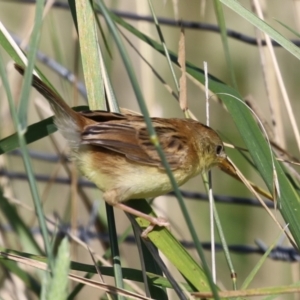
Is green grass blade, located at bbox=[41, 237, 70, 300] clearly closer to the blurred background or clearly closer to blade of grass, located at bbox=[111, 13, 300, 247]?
blade of grass, located at bbox=[111, 13, 300, 247]

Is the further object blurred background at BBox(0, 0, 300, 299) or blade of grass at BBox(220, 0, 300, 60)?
blurred background at BBox(0, 0, 300, 299)

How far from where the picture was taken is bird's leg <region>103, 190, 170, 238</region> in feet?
5.87

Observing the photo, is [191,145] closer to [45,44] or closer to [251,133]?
[251,133]

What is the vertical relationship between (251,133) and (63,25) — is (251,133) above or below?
below

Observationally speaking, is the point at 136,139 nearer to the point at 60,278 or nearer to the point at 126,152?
the point at 126,152

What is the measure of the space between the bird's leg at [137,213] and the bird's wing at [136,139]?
16 cm

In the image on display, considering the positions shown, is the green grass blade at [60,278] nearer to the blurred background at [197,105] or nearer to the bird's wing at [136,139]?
the bird's wing at [136,139]

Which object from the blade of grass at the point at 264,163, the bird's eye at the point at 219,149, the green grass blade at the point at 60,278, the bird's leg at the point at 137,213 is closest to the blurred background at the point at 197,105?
the bird's eye at the point at 219,149

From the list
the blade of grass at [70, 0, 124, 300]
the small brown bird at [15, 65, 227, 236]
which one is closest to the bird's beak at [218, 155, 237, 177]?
the small brown bird at [15, 65, 227, 236]

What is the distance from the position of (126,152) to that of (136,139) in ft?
0.19

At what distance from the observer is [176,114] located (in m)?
4.29

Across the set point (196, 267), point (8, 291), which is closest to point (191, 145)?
point (196, 267)

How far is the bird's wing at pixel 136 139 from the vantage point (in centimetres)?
200

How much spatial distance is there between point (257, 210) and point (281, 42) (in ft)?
7.89
